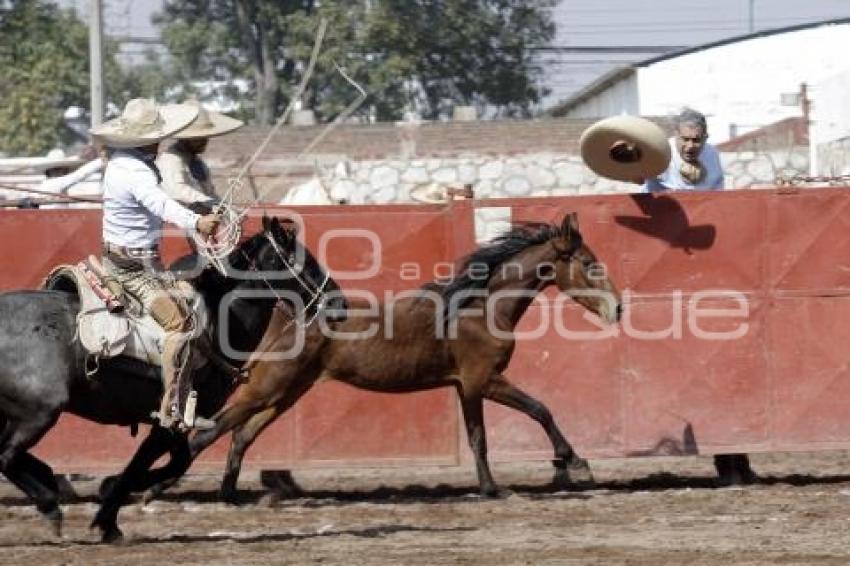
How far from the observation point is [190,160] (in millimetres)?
11688

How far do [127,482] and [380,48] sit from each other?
33.4 meters

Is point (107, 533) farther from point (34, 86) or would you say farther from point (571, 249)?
point (34, 86)

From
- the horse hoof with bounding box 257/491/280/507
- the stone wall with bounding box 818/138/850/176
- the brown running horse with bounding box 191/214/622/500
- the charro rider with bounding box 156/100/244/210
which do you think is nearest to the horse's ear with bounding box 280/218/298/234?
the charro rider with bounding box 156/100/244/210

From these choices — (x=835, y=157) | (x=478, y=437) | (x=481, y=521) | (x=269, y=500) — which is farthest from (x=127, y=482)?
(x=835, y=157)

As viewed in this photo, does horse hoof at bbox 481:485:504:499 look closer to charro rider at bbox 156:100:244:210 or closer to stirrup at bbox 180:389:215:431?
charro rider at bbox 156:100:244:210

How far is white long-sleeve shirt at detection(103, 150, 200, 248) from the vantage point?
954 centimetres

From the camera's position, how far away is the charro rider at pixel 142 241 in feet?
31.9

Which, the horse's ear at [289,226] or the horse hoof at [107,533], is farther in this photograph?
the horse's ear at [289,226]

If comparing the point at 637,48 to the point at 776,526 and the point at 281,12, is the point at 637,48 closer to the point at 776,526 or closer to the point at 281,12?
the point at 281,12

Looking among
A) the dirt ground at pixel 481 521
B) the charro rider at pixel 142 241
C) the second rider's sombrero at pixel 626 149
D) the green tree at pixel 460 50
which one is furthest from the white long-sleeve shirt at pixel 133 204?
the green tree at pixel 460 50

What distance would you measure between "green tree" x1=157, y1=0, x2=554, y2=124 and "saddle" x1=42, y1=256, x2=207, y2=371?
30.9 meters

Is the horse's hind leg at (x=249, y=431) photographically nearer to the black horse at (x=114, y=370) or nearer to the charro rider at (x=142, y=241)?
the black horse at (x=114, y=370)

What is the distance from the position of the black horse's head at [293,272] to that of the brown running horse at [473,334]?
3.67 feet

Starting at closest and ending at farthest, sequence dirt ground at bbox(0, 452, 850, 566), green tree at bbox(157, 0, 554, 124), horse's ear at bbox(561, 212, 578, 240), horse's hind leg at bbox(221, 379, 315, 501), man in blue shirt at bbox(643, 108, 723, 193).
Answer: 1. dirt ground at bbox(0, 452, 850, 566)
2. horse's hind leg at bbox(221, 379, 315, 501)
3. horse's ear at bbox(561, 212, 578, 240)
4. man in blue shirt at bbox(643, 108, 723, 193)
5. green tree at bbox(157, 0, 554, 124)
